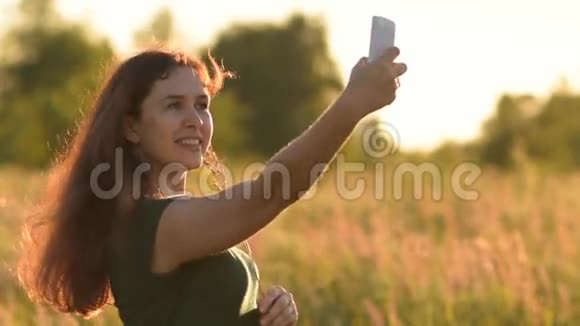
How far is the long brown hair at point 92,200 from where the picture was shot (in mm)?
2881

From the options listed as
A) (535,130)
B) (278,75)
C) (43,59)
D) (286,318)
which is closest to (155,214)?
(286,318)

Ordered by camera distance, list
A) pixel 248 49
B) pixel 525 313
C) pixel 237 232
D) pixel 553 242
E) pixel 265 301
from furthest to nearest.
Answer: pixel 248 49 < pixel 553 242 < pixel 525 313 < pixel 265 301 < pixel 237 232

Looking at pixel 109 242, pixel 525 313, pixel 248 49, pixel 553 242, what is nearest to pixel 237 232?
pixel 109 242

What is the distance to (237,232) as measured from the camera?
8.50 feet

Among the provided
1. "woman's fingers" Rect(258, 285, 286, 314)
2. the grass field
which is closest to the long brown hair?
"woman's fingers" Rect(258, 285, 286, 314)

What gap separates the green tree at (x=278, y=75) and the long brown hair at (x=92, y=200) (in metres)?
40.0

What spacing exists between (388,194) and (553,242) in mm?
5627

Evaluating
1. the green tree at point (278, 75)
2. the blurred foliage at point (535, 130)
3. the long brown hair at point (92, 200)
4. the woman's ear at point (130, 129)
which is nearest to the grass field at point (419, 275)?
the long brown hair at point (92, 200)

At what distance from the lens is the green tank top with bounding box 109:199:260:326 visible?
2.72m

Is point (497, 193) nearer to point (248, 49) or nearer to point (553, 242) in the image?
point (553, 242)

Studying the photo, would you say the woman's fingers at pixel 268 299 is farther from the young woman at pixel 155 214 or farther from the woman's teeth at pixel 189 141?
the woman's teeth at pixel 189 141

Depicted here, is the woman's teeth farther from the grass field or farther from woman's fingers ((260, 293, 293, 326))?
the grass field

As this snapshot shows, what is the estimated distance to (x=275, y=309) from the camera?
2844 mm

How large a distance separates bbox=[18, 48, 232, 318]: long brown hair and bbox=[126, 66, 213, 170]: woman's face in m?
0.03
